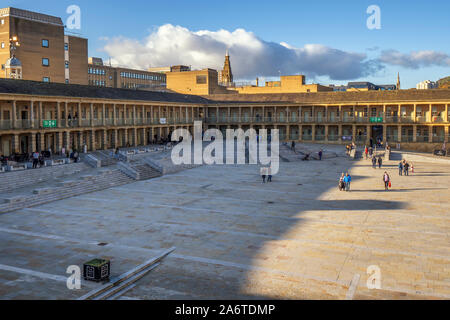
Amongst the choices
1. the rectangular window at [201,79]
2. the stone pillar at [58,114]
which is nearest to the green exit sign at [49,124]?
the stone pillar at [58,114]

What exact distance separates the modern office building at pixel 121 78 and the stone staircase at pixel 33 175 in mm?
58707

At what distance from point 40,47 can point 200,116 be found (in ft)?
82.2

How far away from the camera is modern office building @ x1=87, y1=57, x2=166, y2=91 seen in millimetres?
90312

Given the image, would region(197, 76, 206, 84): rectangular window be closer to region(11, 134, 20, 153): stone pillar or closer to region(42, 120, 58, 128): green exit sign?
region(42, 120, 58, 128): green exit sign

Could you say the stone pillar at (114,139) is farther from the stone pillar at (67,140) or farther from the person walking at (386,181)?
the person walking at (386,181)

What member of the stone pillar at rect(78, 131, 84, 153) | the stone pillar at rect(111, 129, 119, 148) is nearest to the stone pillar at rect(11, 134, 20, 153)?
the stone pillar at rect(78, 131, 84, 153)

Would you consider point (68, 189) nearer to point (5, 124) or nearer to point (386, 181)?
point (5, 124)

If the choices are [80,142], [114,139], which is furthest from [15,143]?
[114,139]

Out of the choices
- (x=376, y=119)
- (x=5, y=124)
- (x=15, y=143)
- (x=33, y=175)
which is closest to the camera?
(x=33, y=175)

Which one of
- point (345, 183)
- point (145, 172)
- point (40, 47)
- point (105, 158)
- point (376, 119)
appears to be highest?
point (40, 47)

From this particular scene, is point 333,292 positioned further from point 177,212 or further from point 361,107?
point 361,107

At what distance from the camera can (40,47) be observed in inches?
2215

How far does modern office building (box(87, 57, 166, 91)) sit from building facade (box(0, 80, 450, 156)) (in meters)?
30.8
